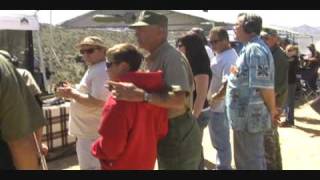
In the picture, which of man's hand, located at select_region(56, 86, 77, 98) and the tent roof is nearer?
man's hand, located at select_region(56, 86, 77, 98)

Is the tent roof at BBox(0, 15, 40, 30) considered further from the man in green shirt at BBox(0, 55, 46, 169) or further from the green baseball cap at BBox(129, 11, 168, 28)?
the man in green shirt at BBox(0, 55, 46, 169)

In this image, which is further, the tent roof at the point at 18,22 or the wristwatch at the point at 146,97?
the tent roof at the point at 18,22

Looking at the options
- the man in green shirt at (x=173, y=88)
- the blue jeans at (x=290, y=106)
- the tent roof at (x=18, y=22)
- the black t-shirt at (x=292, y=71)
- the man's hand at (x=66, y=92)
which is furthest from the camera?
the black t-shirt at (x=292, y=71)

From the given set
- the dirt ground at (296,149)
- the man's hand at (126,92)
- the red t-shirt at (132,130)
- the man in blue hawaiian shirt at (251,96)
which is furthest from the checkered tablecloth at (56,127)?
the man's hand at (126,92)

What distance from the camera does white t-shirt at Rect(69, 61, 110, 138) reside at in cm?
418

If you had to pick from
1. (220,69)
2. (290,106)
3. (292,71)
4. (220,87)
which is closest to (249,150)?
(220,87)

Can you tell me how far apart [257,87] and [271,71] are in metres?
0.20

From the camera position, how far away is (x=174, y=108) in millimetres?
3191

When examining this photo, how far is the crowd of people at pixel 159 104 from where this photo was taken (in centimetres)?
227

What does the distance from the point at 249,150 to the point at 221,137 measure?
3.96ft

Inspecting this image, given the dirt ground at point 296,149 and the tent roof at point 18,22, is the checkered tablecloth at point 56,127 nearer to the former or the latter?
the dirt ground at point 296,149

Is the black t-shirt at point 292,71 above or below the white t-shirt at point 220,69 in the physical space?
below

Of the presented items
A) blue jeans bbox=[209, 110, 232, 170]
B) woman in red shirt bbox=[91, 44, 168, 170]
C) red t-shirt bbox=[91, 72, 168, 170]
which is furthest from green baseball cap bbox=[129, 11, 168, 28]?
blue jeans bbox=[209, 110, 232, 170]
